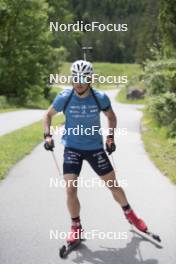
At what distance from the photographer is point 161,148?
14984mm

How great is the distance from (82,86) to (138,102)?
139ft

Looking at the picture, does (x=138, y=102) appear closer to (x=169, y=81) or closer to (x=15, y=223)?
(x=169, y=81)

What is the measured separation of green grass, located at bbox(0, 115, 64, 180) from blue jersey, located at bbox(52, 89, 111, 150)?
4.40m

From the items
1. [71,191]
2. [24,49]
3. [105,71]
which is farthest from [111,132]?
[24,49]

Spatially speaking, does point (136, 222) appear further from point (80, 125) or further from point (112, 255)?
point (80, 125)

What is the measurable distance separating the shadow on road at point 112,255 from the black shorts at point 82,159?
0.84 m

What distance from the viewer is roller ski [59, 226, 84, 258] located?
19.6ft

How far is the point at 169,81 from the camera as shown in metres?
18.3

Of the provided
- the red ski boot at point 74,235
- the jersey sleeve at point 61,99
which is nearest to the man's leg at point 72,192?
the red ski boot at point 74,235

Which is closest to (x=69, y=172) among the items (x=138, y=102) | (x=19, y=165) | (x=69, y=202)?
(x=69, y=202)

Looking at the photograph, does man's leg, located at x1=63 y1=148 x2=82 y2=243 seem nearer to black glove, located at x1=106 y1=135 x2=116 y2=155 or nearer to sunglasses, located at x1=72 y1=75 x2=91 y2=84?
black glove, located at x1=106 y1=135 x2=116 y2=155

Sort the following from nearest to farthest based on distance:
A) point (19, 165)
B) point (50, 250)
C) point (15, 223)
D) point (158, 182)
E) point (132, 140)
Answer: point (50, 250) < point (15, 223) < point (158, 182) < point (19, 165) < point (132, 140)

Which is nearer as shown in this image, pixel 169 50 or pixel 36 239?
pixel 36 239

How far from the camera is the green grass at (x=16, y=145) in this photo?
12.3 metres
